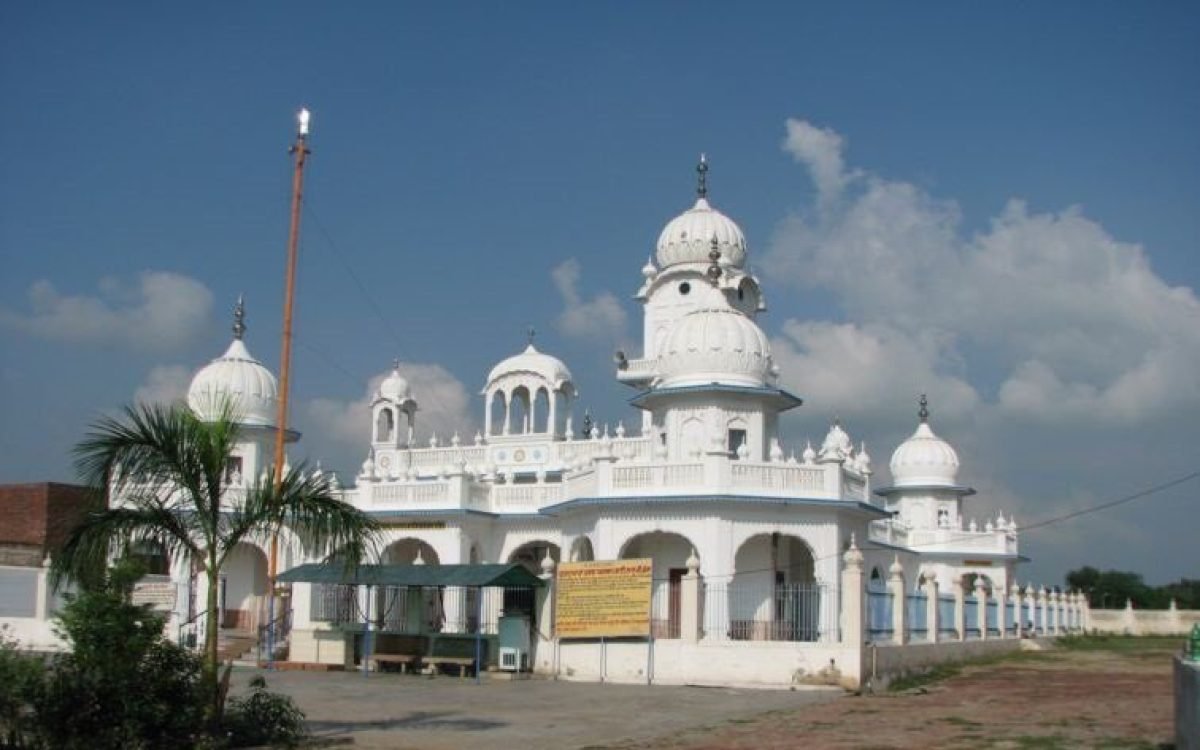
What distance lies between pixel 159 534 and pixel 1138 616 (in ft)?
169

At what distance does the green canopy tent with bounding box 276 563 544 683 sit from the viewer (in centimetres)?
2897

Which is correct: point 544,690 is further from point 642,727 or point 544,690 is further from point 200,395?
point 200,395

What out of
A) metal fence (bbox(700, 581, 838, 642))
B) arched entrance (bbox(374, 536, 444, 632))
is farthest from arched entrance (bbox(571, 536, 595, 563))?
arched entrance (bbox(374, 536, 444, 632))

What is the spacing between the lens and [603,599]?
28.6m

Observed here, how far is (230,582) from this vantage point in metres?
39.7

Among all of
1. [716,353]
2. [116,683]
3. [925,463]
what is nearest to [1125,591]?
[925,463]

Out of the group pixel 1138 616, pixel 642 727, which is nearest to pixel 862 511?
pixel 642 727

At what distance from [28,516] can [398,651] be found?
55.0ft

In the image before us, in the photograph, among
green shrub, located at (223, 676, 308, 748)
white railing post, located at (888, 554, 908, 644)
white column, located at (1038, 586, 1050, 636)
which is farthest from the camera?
white column, located at (1038, 586, 1050, 636)

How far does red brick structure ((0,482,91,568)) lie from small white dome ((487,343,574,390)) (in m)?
13.4

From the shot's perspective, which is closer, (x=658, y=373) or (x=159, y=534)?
(x=159, y=534)

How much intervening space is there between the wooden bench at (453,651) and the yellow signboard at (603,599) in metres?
2.38

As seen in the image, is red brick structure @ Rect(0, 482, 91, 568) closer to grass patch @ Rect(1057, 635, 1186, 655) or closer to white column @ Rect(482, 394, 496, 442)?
white column @ Rect(482, 394, 496, 442)

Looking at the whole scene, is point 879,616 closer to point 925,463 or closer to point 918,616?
point 918,616
